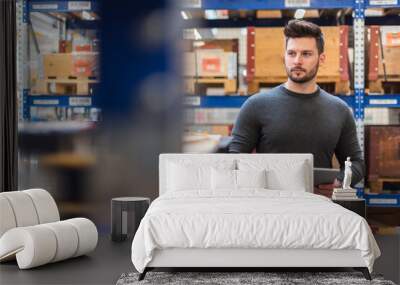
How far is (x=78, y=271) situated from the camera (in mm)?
5457

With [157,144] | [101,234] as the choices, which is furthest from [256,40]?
[101,234]

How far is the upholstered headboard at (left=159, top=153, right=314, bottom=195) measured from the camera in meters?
7.01

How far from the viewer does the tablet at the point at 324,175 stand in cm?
737

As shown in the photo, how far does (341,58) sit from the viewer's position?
24.3 feet

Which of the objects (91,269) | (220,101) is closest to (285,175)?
(220,101)

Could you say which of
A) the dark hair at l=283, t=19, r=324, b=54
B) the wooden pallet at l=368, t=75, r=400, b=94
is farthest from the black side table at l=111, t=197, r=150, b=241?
the wooden pallet at l=368, t=75, r=400, b=94

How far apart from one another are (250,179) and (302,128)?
1067 millimetres

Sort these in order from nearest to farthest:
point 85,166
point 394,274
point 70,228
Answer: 1. point 394,274
2. point 70,228
3. point 85,166

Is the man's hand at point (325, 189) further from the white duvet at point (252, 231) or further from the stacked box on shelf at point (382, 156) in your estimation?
the white duvet at point (252, 231)

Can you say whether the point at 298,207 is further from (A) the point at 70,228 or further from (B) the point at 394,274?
(A) the point at 70,228

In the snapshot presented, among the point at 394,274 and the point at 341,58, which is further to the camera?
the point at 341,58

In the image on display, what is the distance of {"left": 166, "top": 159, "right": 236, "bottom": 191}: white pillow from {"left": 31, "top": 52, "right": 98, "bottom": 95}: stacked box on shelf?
1.51 m

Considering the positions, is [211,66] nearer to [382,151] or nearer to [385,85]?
[385,85]

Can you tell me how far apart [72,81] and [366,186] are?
3.37 meters
